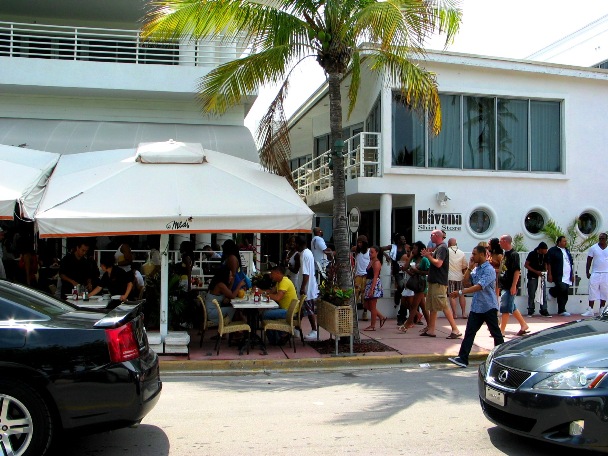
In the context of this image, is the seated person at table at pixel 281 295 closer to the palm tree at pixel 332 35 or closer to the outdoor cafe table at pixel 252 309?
the outdoor cafe table at pixel 252 309

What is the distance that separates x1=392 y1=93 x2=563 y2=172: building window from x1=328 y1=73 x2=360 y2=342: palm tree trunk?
522 centimetres

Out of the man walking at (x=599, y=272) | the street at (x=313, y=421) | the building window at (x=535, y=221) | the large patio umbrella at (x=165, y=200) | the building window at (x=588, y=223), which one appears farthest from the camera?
the building window at (x=588, y=223)

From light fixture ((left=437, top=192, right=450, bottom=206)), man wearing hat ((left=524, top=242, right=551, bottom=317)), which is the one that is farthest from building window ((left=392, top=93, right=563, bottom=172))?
man wearing hat ((left=524, top=242, right=551, bottom=317))

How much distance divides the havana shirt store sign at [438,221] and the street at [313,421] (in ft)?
22.8

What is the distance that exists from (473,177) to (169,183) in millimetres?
8725

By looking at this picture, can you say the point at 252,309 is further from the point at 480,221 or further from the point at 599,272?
the point at 480,221

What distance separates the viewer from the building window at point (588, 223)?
16.1 meters

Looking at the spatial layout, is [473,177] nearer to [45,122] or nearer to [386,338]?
[386,338]

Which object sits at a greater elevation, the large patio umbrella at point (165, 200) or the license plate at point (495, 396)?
the large patio umbrella at point (165, 200)

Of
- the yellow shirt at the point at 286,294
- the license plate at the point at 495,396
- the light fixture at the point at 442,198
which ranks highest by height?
the light fixture at the point at 442,198

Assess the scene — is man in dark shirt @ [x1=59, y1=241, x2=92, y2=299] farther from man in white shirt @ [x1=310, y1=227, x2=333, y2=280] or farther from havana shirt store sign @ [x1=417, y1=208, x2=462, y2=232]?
havana shirt store sign @ [x1=417, y1=208, x2=462, y2=232]

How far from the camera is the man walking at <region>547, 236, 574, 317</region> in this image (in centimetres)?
1356

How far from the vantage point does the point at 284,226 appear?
9.13 metres

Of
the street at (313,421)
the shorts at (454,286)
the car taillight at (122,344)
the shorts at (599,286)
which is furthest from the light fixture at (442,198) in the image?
the car taillight at (122,344)
